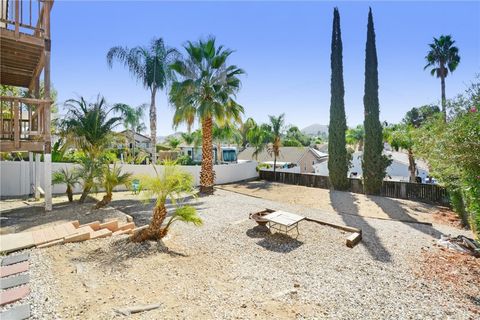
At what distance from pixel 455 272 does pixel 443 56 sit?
26334mm

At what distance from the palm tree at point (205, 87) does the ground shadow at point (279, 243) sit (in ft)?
26.4

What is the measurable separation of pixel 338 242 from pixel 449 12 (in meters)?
9.98

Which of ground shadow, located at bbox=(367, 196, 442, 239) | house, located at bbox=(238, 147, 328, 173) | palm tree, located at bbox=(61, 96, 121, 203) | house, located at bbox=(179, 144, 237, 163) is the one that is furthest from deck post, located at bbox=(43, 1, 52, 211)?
house, located at bbox=(238, 147, 328, 173)

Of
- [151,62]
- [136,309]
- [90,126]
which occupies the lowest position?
[136,309]

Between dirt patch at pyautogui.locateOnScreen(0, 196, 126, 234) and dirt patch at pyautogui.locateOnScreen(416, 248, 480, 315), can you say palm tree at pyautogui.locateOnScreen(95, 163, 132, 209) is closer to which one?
dirt patch at pyautogui.locateOnScreen(0, 196, 126, 234)

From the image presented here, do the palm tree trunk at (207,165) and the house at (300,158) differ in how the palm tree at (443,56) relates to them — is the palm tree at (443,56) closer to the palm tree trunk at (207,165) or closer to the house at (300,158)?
the house at (300,158)

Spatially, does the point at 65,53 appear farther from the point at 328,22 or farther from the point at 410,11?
the point at 328,22

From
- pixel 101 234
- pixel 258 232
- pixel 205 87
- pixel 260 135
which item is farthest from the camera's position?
pixel 260 135

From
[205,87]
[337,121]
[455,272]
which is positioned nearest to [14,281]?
[455,272]

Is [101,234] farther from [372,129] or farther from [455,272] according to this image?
[372,129]

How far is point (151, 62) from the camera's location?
18.1m

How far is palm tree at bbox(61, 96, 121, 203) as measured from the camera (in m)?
10.8

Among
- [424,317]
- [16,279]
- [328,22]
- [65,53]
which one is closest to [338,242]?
[424,317]

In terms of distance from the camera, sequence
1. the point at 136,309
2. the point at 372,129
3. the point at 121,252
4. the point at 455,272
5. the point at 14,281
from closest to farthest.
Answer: the point at 136,309 < the point at 14,281 < the point at 121,252 < the point at 455,272 < the point at 372,129
